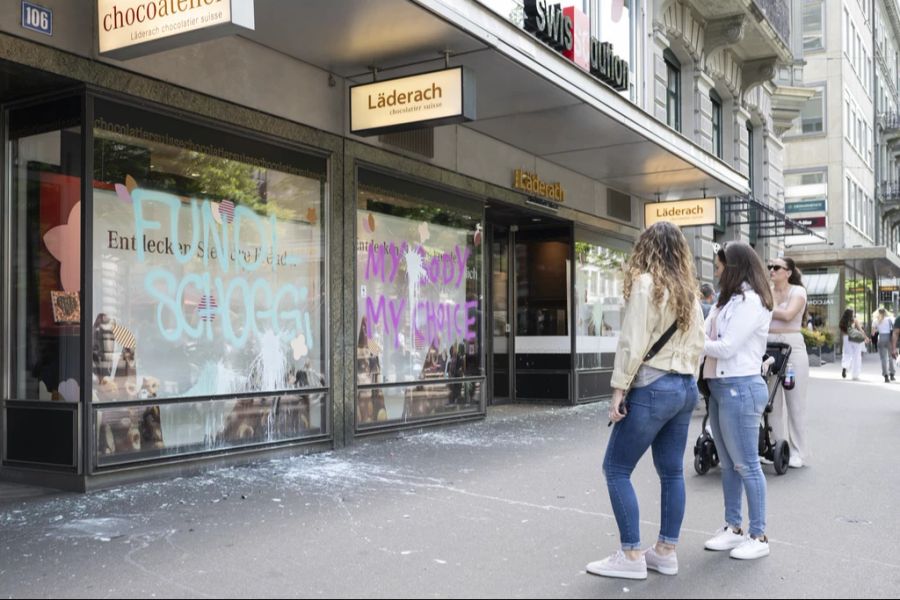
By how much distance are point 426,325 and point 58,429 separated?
480cm

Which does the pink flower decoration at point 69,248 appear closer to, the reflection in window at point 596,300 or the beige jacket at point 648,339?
the beige jacket at point 648,339

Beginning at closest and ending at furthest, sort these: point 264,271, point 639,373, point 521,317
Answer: point 639,373 < point 264,271 < point 521,317

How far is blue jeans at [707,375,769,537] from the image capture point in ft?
15.8

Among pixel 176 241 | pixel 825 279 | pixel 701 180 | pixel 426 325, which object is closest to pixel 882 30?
pixel 825 279

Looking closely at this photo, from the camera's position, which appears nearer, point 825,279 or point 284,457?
point 284,457

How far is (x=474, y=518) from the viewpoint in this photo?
18.9 feet

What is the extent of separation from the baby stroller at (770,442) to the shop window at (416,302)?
11.8 feet

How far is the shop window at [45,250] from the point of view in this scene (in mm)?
6719

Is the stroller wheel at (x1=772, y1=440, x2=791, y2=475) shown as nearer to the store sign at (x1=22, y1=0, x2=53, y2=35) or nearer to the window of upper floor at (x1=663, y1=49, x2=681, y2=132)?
the store sign at (x1=22, y1=0, x2=53, y2=35)

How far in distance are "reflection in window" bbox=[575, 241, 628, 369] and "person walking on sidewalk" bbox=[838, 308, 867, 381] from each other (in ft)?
23.1

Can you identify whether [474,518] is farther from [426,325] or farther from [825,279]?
[825,279]

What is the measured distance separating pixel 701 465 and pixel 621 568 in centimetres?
313

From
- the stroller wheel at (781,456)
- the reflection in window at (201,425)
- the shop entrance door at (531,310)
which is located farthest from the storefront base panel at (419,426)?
the stroller wheel at (781,456)

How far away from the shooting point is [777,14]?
21.6m
